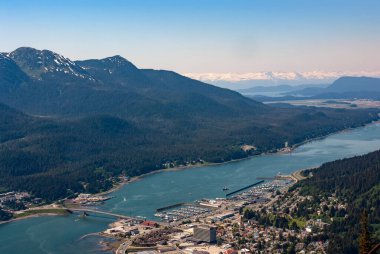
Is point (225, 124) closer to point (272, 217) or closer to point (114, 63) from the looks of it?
point (114, 63)

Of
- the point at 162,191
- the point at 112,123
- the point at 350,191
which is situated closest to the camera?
the point at 350,191

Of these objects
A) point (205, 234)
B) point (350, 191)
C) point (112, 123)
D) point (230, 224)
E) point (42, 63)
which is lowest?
point (230, 224)

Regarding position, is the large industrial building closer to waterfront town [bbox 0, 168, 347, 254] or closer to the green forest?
waterfront town [bbox 0, 168, 347, 254]

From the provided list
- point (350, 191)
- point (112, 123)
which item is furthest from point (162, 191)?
point (112, 123)

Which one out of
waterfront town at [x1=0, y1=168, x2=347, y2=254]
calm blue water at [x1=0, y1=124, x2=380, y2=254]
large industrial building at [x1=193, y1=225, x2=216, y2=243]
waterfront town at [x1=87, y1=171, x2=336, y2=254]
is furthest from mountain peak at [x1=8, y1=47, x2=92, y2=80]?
large industrial building at [x1=193, y1=225, x2=216, y2=243]

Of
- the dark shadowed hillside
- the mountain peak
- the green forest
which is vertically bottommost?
the green forest

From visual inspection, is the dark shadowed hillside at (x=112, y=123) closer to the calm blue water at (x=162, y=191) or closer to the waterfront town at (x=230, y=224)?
the calm blue water at (x=162, y=191)

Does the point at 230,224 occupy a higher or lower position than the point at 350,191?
lower

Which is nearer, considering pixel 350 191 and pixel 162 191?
pixel 350 191

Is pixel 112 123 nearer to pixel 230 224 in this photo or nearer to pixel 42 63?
pixel 42 63
